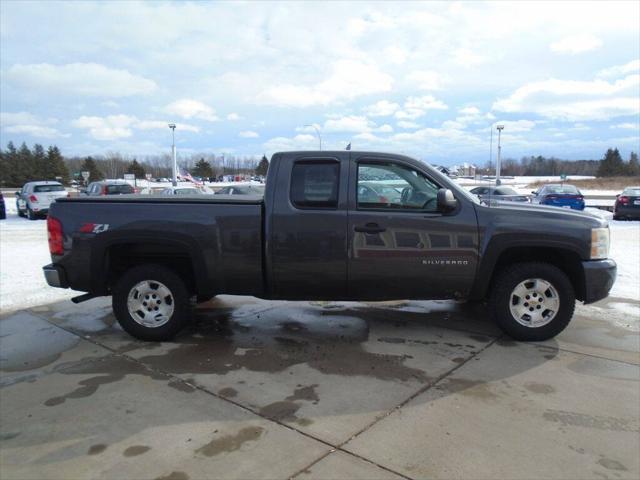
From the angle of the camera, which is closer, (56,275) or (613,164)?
(56,275)

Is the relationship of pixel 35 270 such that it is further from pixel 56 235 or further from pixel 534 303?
pixel 534 303

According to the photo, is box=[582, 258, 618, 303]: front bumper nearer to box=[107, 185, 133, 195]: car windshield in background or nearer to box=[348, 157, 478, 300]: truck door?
box=[348, 157, 478, 300]: truck door

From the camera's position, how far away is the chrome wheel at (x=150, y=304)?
5195 mm

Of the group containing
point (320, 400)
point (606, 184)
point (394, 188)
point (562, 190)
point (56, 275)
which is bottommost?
point (320, 400)

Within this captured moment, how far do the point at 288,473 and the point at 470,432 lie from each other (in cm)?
130

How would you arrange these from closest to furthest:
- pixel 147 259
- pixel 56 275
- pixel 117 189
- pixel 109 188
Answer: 1. pixel 56 275
2. pixel 147 259
3. pixel 109 188
4. pixel 117 189

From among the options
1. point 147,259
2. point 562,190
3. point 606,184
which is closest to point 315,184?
point 147,259

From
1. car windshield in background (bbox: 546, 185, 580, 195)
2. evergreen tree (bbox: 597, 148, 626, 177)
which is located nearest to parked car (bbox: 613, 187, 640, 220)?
car windshield in background (bbox: 546, 185, 580, 195)

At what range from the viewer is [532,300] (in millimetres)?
5047

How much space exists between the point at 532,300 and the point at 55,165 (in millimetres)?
86048

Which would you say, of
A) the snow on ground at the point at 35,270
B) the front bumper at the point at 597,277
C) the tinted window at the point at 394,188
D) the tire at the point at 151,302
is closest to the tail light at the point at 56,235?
the tire at the point at 151,302

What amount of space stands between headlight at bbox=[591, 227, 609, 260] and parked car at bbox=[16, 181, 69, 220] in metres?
21.4

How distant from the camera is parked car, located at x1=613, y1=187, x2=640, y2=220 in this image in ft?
63.6

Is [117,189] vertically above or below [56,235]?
above
